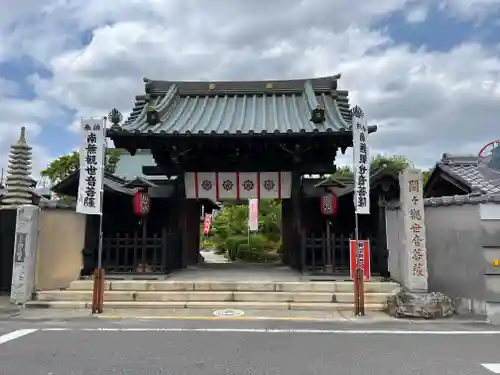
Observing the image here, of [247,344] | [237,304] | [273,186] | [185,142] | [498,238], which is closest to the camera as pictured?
[247,344]

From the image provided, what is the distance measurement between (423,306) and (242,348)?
14.3 feet

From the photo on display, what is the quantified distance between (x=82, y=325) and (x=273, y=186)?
6438mm

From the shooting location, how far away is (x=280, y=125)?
39.0 ft

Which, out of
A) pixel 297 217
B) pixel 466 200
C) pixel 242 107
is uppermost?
pixel 242 107

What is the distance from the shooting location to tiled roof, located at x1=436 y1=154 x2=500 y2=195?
952cm

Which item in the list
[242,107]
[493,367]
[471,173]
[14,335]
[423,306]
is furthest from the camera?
[242,107]

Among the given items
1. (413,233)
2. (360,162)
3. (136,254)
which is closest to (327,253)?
(413,233)

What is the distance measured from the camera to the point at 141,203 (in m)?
11.5

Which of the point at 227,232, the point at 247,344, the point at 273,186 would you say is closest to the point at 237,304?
the point at 247,344

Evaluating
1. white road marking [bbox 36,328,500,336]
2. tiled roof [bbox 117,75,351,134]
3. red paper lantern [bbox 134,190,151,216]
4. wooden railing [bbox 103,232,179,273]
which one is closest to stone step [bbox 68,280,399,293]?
wooden railing [bbox 103,232,179,273]

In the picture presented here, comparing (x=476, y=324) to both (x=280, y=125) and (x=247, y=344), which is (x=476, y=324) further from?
(x=280, y=125)

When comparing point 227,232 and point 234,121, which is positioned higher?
point 234,121

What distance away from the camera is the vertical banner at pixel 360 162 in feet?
30.6

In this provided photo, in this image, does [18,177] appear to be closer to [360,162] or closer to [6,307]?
[6,307]
